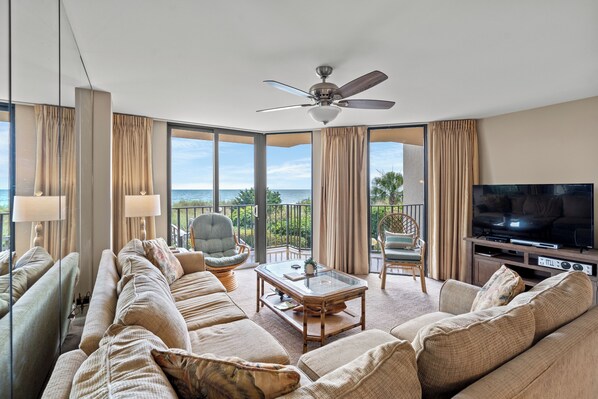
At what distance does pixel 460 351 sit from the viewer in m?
0.91

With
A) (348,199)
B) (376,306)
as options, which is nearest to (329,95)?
(376,306)

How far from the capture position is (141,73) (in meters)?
2.44

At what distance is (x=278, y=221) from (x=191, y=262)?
2.49 m

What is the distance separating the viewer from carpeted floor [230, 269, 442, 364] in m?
2.60

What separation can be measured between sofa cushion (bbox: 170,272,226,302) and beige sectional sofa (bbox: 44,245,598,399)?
2.82ft

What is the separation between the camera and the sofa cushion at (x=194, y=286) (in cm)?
242

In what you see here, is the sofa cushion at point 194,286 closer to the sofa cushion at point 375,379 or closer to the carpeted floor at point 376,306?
the carpeted floor at point 376,306

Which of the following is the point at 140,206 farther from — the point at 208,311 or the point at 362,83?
the point at 362,83

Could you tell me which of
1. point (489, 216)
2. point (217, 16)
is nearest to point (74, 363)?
point (217, 16)

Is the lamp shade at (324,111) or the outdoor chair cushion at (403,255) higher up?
the lamp shade at (324,111)

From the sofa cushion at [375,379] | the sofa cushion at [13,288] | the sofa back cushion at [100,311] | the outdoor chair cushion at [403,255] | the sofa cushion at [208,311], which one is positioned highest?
the sofa cushion at [13,288]

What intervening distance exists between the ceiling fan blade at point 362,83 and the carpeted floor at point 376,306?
2.12 meters

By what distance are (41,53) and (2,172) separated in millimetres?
726

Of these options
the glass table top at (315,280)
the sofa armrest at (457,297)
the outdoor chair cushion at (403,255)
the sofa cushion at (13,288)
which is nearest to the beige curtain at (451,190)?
the outdoor chair cushion at (403,255)
